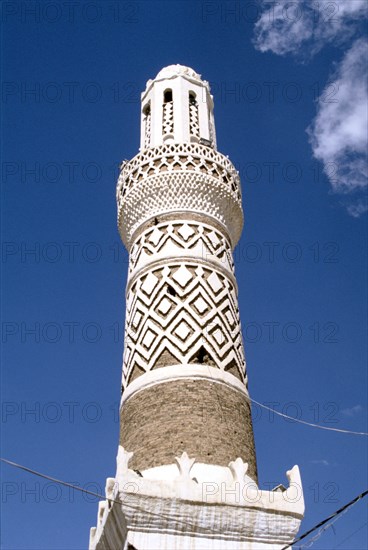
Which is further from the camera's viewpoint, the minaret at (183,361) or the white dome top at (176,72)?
the white dome top at (176,72)

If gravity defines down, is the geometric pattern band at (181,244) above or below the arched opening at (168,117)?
below

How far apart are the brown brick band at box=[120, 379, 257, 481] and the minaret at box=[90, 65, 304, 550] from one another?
0.05 ft

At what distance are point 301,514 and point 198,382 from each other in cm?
202

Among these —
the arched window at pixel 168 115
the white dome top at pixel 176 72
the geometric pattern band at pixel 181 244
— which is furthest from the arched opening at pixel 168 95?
the geometric pattern band at pixel 181 244

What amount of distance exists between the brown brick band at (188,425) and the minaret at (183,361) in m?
0.01

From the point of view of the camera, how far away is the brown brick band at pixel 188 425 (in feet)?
25.1

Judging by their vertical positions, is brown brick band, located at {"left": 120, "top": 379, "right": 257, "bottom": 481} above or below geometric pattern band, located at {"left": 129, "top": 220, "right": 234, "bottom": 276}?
below

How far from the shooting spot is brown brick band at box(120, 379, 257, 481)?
7645mm

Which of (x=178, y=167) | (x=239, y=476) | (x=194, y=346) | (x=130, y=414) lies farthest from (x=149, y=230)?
(x=239, y=476)

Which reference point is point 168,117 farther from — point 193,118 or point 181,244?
point 181,244

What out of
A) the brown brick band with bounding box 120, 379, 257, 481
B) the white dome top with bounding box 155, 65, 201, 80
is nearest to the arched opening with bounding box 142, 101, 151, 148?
the white dome top with bounding box 155, 65, 201, 80

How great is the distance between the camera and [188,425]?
7.79 metres

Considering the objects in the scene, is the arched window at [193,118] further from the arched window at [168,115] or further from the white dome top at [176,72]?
the white dome top at [176,72]

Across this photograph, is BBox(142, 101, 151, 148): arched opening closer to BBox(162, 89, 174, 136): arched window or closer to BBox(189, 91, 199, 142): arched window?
BBox(162, 89, 174, 136): arched window
